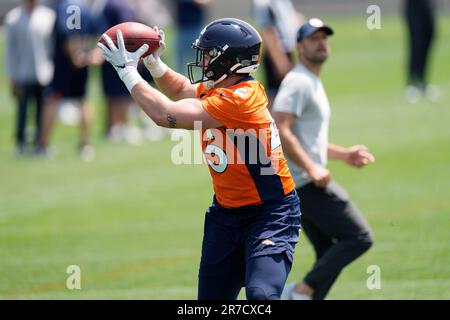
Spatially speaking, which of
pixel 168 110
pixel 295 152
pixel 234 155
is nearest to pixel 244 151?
pixel 234 155

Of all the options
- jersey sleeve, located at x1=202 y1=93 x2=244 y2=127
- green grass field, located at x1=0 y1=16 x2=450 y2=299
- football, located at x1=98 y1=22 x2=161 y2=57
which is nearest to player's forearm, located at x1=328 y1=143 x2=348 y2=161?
green grass field, located at x1=0 y1=16 x2=450 y2=299

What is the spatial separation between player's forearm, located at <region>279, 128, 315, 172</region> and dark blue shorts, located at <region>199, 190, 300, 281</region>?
1232 millimetres

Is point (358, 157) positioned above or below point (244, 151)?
below

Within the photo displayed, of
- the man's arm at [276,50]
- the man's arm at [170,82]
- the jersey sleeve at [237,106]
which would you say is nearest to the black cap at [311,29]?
the man's arm at [170,82]

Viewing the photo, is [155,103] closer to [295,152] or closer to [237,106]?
[237,106]

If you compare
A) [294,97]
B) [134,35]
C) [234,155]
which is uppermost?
[134,35]

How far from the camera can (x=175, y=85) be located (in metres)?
7.09

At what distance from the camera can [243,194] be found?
6.51 m

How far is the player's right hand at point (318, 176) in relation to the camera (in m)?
7.87

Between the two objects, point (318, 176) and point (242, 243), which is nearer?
point (242, 243)

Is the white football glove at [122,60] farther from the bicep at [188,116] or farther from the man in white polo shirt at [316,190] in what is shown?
the man in white polo shirt at [316,190]

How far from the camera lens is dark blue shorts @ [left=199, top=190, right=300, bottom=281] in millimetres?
6445

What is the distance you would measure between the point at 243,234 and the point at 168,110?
963mm

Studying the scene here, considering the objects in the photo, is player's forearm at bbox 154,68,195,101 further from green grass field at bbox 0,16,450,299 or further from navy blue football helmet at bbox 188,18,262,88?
green grass field at bbox 0,16,450,299
